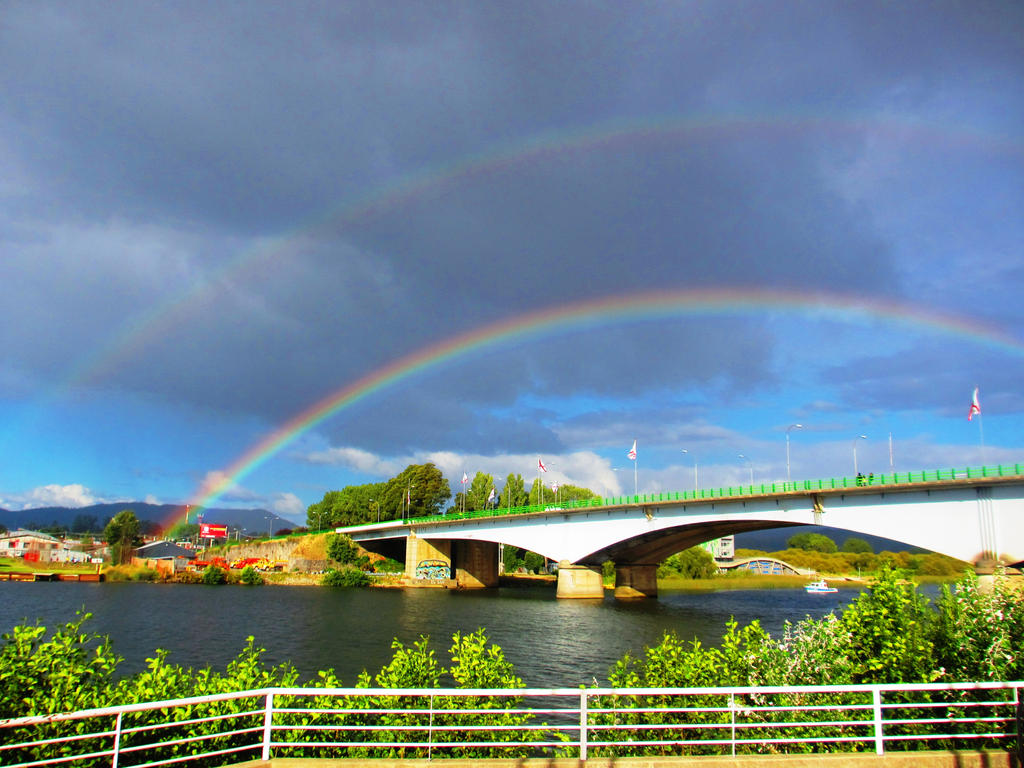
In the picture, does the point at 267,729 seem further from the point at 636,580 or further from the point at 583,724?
the point at 636,580

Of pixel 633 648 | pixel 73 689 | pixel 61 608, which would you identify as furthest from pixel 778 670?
pixel 61 608

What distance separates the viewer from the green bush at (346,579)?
120 metres

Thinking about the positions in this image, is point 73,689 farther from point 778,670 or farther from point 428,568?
point 428,568

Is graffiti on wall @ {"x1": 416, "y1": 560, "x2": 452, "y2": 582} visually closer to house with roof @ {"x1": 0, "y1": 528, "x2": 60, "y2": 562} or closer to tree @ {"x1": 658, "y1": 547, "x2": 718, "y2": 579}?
tree @ {"x1": 658, "y1": 547, "x2": 718, "y2": 579}

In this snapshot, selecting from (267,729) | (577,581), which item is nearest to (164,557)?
(577,581)

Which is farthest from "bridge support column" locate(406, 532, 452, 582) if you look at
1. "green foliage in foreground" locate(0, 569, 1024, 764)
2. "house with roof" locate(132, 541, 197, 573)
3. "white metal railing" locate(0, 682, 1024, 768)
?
"white metal railing" locate(0, 682, 1024, 768)

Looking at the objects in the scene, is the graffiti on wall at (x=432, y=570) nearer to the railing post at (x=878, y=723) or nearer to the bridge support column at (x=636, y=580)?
the bridge support column at (x=636, y=580)

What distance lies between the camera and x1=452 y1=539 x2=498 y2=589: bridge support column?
125 m

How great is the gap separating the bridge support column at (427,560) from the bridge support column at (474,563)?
1.99 meters

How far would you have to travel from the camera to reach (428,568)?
396 feet

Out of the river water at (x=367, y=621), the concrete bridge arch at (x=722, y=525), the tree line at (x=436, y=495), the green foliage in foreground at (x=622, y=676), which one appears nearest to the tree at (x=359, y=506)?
the tree line at (x=436, y=495)

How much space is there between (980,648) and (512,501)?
496 feet

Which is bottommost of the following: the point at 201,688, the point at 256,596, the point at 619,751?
the point at 256,596

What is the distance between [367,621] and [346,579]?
55449 millimetres
